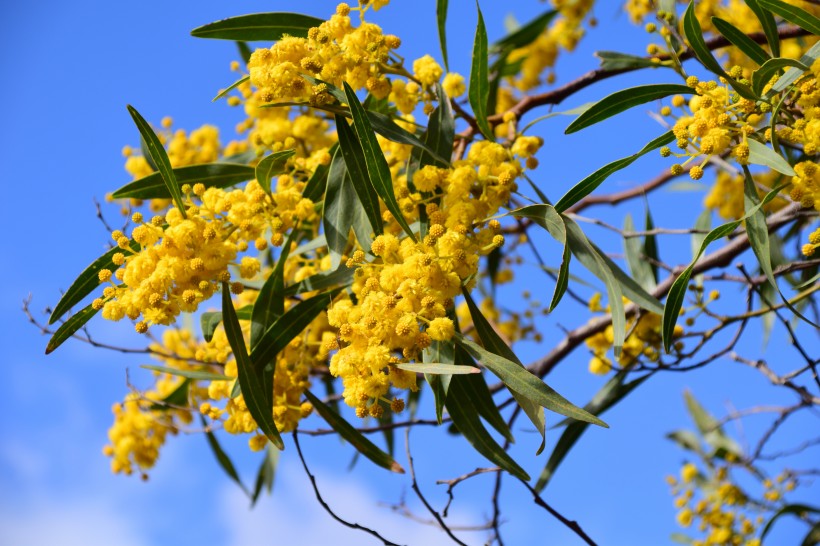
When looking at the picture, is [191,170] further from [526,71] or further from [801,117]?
[526,71]

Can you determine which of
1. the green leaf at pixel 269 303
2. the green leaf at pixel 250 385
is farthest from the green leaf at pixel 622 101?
the green leaf at pixel 250 385

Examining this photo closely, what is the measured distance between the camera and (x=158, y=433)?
327cm

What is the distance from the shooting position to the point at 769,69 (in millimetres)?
1727

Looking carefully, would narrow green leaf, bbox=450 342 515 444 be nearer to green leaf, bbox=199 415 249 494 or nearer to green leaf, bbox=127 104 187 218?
green leaf, bbox=127 104 187 218

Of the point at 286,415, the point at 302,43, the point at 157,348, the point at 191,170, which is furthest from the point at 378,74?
the point at 157,348

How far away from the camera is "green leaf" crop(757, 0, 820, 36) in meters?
1.77

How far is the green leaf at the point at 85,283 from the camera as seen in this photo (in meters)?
2.02

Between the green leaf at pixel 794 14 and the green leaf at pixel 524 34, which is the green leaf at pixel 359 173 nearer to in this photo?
the green leaf at pixel 794 14

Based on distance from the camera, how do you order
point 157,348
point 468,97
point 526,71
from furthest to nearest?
point 526,71 < point 157,348 < point 468,97

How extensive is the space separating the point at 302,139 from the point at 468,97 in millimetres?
758

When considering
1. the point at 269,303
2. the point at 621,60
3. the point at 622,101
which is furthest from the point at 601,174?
the point at 269,303

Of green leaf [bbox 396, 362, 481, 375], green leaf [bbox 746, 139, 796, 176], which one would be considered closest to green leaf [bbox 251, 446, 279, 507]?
green leaf [bbox 396, 362, 481, 375]

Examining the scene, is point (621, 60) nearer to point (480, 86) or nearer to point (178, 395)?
point (480, 86)

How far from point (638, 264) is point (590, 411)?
1.92 feet
